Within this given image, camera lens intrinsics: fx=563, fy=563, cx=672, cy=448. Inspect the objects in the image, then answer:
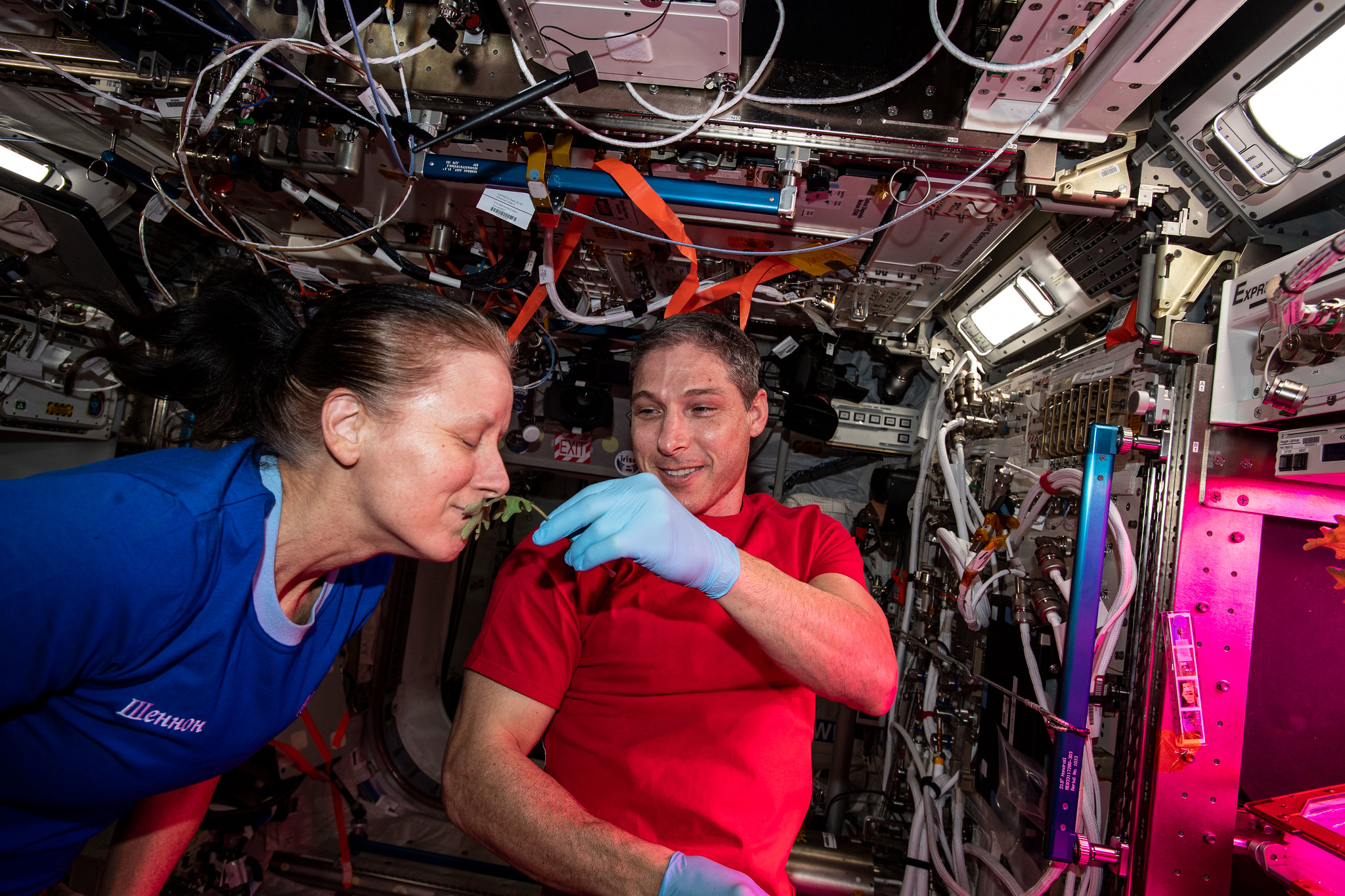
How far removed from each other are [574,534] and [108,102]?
2676mm

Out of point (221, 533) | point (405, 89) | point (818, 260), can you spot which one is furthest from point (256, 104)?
point (818, 260)

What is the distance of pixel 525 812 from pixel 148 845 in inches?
50.8

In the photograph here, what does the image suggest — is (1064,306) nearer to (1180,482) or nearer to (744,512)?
(1180,482)

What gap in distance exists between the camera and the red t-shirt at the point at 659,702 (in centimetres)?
161

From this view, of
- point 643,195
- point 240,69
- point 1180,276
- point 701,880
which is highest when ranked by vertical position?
point 240,69

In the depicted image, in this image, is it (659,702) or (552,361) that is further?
(552,361)

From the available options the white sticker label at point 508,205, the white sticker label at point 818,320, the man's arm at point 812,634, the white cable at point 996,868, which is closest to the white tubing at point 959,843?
the white cable at point 996,868

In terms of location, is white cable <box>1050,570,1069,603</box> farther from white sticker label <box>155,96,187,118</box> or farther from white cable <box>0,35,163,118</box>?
white cable <box>0,35,163,118</box>

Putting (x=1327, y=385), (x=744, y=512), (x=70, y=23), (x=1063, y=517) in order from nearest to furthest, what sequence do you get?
(x=1327, y=385)
(x=70, y=23)
(x=744, y=512)
(x=1063, y=517)

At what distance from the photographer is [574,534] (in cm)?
174

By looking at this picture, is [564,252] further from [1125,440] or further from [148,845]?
[148,845]

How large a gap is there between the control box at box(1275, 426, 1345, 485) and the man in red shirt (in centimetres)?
141

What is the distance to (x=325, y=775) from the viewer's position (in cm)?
413

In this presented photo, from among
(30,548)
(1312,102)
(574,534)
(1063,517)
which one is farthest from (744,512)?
(1312,102)
